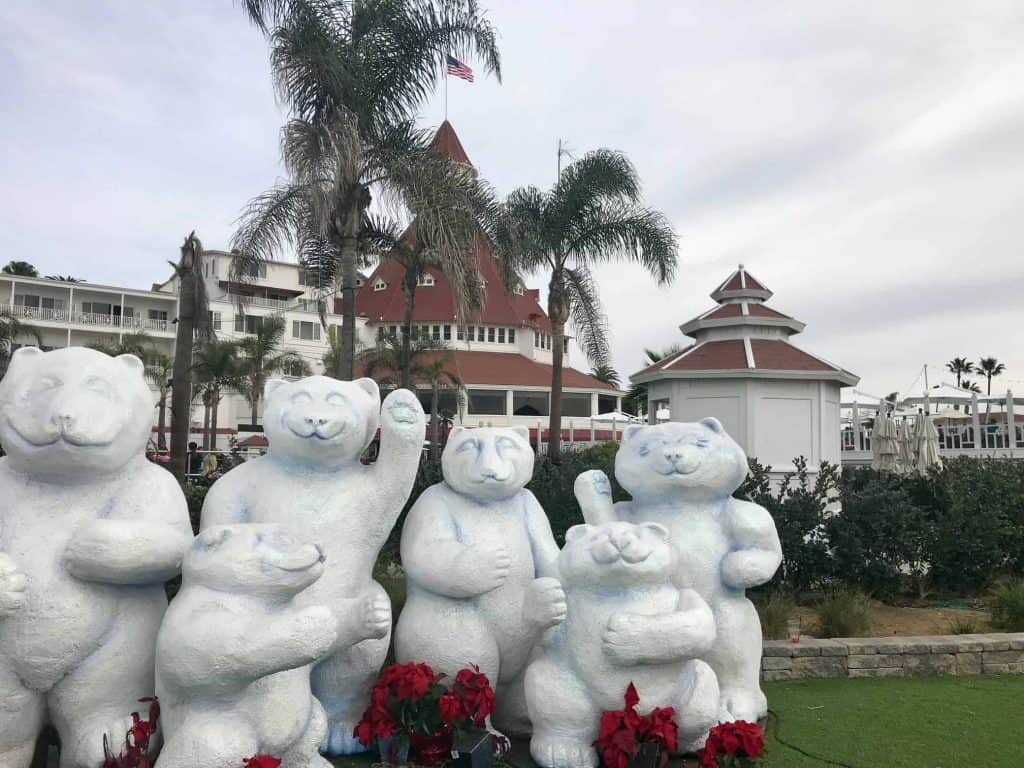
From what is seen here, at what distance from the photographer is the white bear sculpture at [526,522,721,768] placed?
3.16 metres

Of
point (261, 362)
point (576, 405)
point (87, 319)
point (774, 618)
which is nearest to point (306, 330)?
point (87, 319)

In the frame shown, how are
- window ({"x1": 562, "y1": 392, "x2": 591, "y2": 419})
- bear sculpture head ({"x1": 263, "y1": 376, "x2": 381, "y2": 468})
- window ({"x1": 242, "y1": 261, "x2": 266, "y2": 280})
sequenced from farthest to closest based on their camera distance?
1. window ({"x1": 562, "y1": 392, "x2": 591, "y2": 419})
2. window ({"x1": 242, "y1": 261, "x2": 266, "y2": 280})
3. bear sculpture head ({"x1": 263, "y1": 376, "x2": 381, "y2": 468})

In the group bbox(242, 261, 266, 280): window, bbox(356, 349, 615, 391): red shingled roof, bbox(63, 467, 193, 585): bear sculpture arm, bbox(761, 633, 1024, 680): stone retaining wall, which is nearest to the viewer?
bbox(63, 467, 193, 585): bear sculpture arm

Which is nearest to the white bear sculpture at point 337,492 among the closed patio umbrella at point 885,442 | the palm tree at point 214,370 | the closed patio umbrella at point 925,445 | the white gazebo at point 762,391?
the white gazebo at point 762,391

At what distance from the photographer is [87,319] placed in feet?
123

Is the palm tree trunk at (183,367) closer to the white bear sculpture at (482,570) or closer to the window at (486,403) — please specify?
the white bear sculpture at (482,570)

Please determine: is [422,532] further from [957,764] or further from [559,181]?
[559,181]

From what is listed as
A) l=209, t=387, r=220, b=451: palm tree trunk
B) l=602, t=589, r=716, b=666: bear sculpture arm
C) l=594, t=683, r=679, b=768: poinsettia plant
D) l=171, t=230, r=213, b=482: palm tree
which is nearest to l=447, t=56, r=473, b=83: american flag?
l=171, t=230, r=213, b=482: palm tree

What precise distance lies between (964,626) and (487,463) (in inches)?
158

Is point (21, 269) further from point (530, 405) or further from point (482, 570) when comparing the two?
point (482, 570)

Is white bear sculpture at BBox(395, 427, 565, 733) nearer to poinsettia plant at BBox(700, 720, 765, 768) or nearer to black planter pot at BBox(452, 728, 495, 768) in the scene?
black planter pot at BBox(452, 728, 495, 768)

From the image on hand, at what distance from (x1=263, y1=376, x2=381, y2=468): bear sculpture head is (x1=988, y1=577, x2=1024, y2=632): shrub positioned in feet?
15.8

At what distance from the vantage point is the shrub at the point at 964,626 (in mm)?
5527

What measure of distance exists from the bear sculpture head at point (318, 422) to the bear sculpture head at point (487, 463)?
1.35 ft
